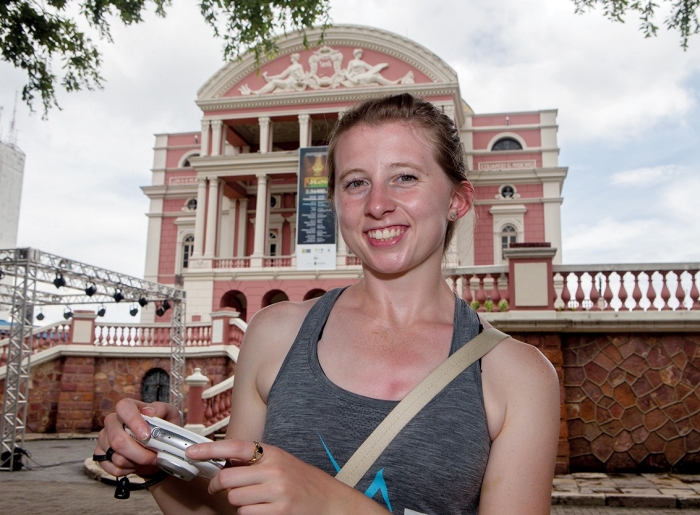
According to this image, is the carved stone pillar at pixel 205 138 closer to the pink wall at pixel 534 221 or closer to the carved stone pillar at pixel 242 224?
the carved stone pillar at pixel 242 224

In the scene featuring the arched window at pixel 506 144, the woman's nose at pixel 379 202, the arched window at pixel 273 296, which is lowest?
the woman's nose at pixel 379 202

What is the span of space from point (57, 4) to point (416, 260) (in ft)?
26.6

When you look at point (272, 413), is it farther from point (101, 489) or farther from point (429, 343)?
point (101, 489)

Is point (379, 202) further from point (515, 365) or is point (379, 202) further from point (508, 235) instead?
point (508, 235)

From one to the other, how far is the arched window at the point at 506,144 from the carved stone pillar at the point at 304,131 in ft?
29.1

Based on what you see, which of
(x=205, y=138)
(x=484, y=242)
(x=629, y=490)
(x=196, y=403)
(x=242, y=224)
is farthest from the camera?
(x=242, y=224)

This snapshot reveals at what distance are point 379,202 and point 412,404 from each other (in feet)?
1.61

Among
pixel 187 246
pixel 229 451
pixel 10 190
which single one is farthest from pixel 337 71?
pixel 229 451

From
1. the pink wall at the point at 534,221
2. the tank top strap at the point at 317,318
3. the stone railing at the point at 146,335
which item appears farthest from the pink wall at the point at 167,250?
the tank top strap at the point at 317,318

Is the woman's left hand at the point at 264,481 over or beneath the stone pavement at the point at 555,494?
over

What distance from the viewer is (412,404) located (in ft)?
4.28

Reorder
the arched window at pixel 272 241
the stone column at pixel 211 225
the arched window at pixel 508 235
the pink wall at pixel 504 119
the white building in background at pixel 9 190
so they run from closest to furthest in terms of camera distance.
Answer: the stone column at pixel 211 225, the arched window at pixel 508 235, the pink wall at pixel 504 119, the arched window at pixel 272 241, the white building in background at pixel 9 190

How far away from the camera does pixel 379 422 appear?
1.32m

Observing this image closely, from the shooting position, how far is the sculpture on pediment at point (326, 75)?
26.0 meters
